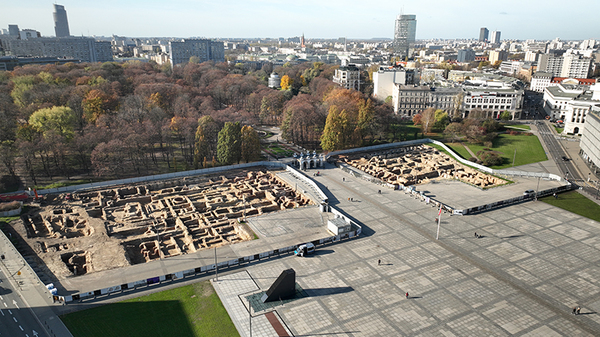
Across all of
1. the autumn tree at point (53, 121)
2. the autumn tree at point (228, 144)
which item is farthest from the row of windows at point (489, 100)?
the autumn tree at point (53, 121)

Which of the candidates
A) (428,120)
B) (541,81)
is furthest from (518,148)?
(541,81)

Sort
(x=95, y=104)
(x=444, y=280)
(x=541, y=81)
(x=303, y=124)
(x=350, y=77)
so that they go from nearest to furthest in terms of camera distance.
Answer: (x=444, y=280), (x=95, y=104), (x=303, y=124), (x=350, y=77), (x=541, y=81)

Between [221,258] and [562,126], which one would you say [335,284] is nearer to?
[221,258]

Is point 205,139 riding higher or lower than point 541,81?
lower

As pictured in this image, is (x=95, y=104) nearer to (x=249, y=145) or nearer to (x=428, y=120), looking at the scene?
(x=249, y=145)

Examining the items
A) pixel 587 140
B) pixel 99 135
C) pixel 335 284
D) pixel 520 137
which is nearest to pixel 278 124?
pixel 99 135

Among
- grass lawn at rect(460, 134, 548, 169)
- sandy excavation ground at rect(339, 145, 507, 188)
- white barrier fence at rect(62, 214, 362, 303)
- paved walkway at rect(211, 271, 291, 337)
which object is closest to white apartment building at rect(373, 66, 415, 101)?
grass lawn at rect(460, 134, 548, 169)

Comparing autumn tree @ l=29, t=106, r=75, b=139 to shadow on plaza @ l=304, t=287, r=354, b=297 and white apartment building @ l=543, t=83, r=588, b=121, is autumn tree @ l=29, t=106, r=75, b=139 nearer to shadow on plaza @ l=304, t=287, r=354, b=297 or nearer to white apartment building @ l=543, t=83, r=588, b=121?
shadow on plaza @ l=304, t=287, r=354, b=297

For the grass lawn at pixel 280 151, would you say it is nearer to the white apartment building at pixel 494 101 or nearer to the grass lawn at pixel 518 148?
the grass lawn at pixel 518 148
